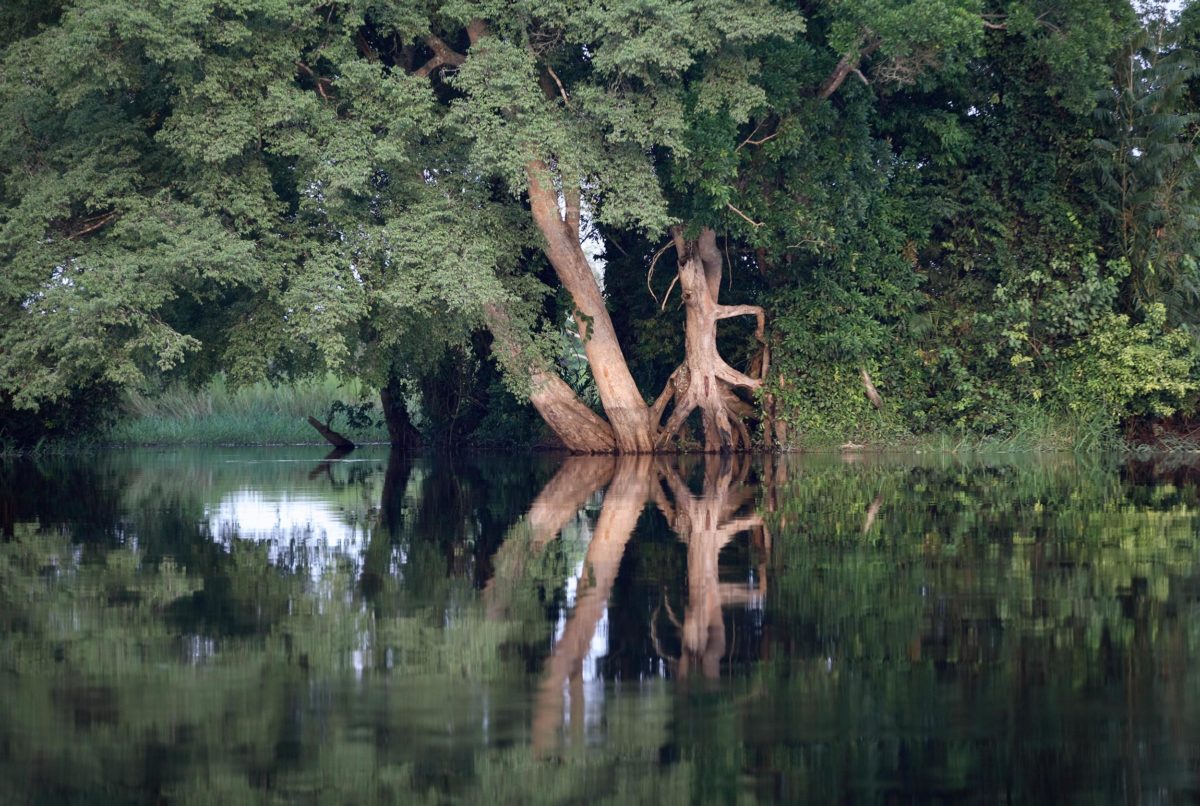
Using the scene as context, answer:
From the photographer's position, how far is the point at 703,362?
25531mm

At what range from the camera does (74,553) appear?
9211 mm

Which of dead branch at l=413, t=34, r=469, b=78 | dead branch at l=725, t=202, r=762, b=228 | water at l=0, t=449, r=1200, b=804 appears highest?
dead branch at l=413, t=34, r=469, b=78

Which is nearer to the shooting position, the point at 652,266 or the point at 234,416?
the point at 652,266

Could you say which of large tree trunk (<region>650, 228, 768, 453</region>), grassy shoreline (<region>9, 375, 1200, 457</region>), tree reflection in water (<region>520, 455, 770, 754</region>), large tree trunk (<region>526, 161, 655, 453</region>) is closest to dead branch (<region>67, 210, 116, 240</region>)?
grassy shoreline (<region>9, 375, 1200, 457</region>)

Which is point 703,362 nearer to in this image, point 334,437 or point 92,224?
point 92,224

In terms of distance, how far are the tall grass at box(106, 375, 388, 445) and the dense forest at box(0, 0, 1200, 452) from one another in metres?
6.18

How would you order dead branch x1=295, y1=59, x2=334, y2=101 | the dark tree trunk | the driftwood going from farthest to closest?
the driftwood
the dark tree trunk
dead branch x1=295, y1=59, x2=334, y2=101

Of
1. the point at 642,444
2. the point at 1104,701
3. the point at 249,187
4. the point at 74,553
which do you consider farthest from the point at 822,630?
the point at 642,444

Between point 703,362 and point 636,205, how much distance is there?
432cm

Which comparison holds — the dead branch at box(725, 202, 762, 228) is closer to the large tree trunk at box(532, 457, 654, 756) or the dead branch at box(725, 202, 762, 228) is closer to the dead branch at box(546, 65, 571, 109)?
the dead branch at box(546, 65, 571, 109)

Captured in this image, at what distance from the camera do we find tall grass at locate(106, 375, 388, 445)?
1367 inches

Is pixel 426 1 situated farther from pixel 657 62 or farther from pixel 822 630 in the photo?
pixel 822 630

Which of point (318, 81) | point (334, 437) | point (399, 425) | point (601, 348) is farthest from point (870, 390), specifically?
point (334, 437)

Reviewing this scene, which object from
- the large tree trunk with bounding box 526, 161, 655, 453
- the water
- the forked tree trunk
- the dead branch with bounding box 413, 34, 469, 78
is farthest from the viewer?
the large tree trunk with bounding box 526, 161, 655, 453
